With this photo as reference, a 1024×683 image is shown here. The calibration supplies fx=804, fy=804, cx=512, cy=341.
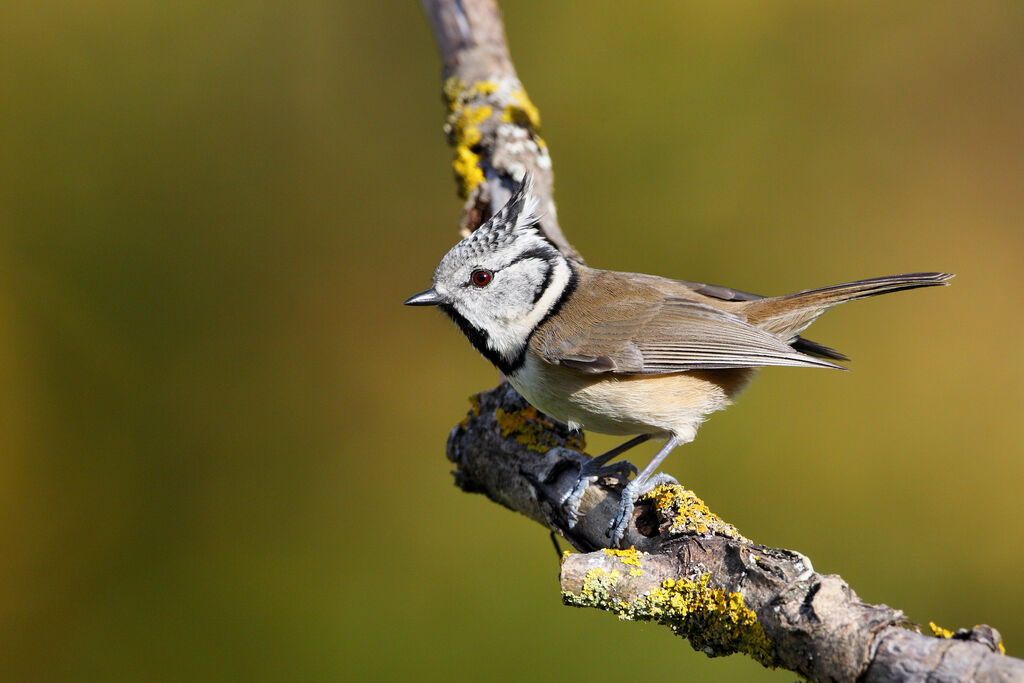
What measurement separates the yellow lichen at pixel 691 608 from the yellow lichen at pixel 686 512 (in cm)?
17

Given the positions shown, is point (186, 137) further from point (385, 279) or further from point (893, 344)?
point (893, 344)

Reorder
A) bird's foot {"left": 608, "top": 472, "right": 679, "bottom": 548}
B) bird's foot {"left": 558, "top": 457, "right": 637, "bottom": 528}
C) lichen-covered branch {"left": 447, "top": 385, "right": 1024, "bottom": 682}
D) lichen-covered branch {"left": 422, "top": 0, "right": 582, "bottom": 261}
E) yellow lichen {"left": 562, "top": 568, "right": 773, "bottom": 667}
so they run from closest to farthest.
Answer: lichen-covered branch {"left": 447, "top": 385, "right": 1024, "bottom": 682}
yellow lichen {"left": 562, "top": 568, "right": 773, "bottom": 667}
bird's foot {"left": 608, "top": 472, "right": 679, "bottom": 548}
bird's foot {"left": 558, "top": 457, "right": 637, "bottom": 528}
lichen-covered branch {"left": 422, "top": 0, "right": 582, "bottom": 261}

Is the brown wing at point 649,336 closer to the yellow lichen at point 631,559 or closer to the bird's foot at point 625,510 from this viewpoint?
the bird's foot at point 625,510

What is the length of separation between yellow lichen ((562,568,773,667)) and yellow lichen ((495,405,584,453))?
90 cm

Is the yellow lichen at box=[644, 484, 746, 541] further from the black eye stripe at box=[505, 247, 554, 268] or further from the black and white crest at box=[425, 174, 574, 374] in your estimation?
the black eye stripe at box=[505, 247, 554, 268]

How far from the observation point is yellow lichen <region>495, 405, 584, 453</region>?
272 centimetres

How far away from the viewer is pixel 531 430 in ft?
9.14

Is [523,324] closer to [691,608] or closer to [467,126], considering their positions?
[467,126]

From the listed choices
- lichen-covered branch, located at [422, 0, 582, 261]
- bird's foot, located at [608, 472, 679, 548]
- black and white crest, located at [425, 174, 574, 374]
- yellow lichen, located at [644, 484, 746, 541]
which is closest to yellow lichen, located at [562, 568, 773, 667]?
yellow lichen, located at [644, 484, 746, 541]

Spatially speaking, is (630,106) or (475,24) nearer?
(475,24)

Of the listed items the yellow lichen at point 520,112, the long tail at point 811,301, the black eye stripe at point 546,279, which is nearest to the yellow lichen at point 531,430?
the black eye stripe at point 546,279

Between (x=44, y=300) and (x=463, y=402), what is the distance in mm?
2043

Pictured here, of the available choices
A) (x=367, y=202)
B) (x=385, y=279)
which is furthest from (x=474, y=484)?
(x=367, y=202)

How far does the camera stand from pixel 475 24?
347cm
